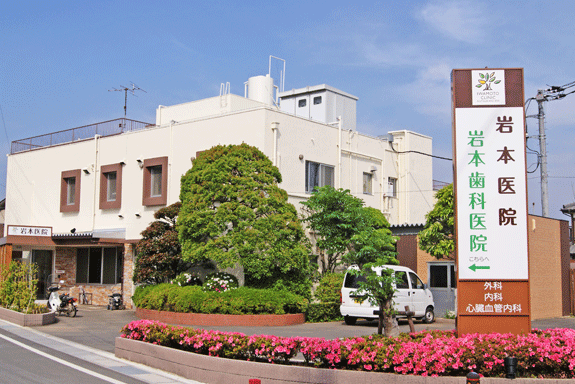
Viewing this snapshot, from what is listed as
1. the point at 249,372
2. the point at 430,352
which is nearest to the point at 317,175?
the point at 249,372

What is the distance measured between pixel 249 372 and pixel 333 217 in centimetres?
1290

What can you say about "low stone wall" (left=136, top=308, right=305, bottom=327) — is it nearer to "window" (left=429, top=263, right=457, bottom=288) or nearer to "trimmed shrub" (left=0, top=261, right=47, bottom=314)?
"trimmed shrub" (left=0, top=261, right=47, bottom=314)

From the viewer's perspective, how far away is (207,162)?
20766 mm

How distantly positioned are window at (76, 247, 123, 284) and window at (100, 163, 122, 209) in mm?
2110

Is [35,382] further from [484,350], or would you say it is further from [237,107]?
[237,107]

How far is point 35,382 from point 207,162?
11768mm

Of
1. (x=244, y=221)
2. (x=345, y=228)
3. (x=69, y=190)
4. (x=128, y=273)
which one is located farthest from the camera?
(x=69, y=190)

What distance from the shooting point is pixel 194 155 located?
2416cm

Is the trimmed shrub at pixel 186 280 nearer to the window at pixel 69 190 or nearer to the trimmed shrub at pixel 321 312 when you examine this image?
the trimmed shrub at pixel 321 312

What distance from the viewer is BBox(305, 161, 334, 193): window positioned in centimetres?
2422

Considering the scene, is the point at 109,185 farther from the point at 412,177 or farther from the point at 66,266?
the point at 412,177

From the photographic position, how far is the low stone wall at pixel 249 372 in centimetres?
867

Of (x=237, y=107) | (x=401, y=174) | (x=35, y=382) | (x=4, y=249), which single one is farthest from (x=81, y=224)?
(x=35, y=382)

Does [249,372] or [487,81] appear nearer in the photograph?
[249,372]
